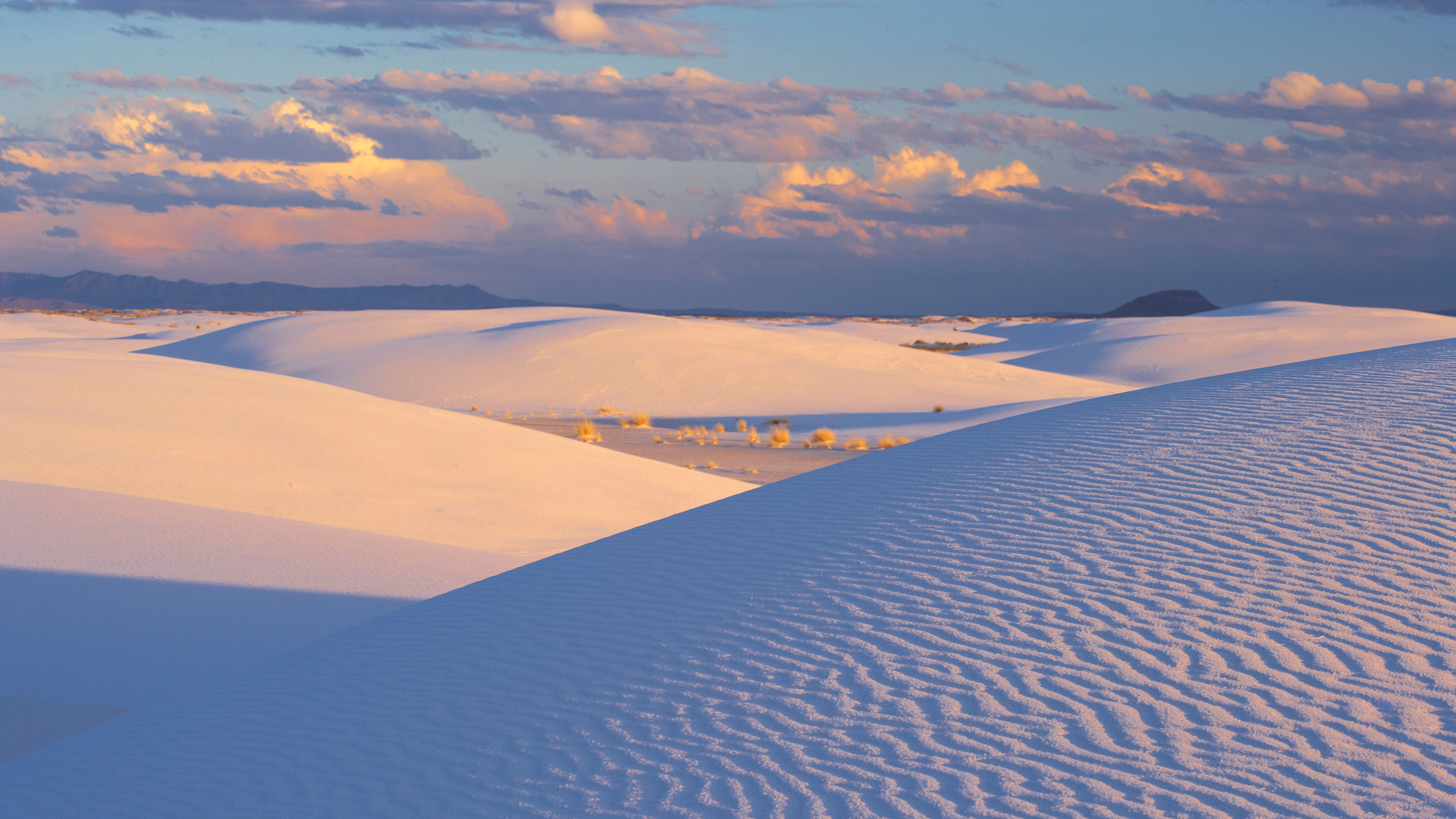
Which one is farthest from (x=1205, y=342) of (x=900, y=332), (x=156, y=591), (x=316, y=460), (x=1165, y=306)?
(x=1165, y=306)

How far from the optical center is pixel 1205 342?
41.1 m

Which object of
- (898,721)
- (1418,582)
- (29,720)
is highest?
(1418,582)

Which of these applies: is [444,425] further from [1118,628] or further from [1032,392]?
[1032,392]

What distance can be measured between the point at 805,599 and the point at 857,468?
2.34 meters

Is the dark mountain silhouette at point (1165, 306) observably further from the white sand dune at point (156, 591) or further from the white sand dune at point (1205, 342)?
the white sand dune at point (156, 591)

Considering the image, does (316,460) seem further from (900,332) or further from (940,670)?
(900,332)

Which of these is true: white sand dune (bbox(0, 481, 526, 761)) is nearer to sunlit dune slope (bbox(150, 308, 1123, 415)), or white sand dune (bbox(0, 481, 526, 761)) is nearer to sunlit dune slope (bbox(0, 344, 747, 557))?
sunlit dune slope (bbox(0, 344, 747, 557))

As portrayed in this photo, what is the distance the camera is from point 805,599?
431cm

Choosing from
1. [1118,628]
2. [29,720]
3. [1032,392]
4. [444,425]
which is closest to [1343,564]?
[1118,628]

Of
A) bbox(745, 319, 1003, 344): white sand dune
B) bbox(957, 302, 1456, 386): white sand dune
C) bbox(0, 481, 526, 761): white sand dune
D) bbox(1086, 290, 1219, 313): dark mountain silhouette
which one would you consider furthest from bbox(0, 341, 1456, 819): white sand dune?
bbox(1086, 290, 1219, 313): dark mountain silhouette

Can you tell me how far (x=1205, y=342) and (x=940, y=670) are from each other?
135 feet

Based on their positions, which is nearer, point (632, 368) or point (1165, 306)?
point (632, 368)

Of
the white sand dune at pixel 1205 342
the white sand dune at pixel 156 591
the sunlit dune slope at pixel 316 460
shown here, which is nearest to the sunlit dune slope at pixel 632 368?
the white sand dune at pixel 1205 342

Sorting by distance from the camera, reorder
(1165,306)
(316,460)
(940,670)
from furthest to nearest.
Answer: (1165,306)
(316,460)
(940,670)
